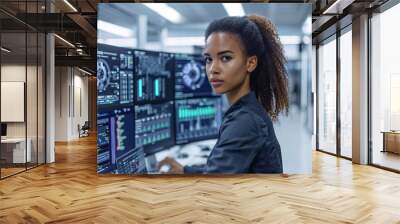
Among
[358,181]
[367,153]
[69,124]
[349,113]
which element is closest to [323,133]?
[349,113]

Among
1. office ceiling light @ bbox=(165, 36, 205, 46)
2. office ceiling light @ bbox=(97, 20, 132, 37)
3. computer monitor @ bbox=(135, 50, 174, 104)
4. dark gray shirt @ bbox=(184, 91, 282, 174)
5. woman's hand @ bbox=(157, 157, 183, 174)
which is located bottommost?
woman's hand @ bbox=(157, 157, 183, 174)

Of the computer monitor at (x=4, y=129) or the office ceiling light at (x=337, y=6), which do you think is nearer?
the office ceiling light at (x=337, y=6)

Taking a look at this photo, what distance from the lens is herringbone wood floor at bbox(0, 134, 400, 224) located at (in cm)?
396

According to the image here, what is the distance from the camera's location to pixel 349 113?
352 inches

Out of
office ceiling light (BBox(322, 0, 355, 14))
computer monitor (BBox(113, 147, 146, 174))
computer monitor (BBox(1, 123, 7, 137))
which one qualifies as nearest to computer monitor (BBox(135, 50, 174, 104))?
computer monitor (BBox(113, 147, 146, 174))

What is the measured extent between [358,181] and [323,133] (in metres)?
5.03

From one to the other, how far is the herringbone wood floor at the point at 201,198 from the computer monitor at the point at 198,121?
28.2 inches

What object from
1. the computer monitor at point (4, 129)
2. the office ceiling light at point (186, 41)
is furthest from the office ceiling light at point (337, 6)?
the computer monitor at point (4, 129)

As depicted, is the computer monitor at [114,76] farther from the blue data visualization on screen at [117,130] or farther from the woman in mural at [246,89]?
the woman in mural at [246,89]

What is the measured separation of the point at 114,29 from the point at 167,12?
885mm

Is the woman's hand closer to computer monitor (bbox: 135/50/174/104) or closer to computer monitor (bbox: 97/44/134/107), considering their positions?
computer monitor (bbox: 135/50/174/104)

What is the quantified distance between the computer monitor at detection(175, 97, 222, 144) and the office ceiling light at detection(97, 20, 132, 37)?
4.94ft

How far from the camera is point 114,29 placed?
240 inches

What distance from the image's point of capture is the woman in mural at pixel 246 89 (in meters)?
5.83
